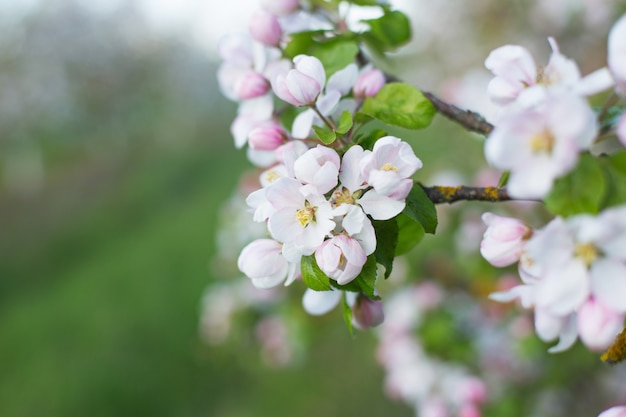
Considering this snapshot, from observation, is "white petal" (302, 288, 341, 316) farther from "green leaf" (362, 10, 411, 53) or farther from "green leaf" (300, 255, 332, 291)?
"green leaf" (362, 10, 411, 53)

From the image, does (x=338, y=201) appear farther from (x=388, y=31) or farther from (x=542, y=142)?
(x=388, y=31)

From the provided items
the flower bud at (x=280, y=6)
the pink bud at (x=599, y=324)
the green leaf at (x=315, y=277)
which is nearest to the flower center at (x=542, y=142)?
the pink bud at (x=599, y=324)

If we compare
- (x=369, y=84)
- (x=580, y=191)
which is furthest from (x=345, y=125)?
(x=580, y=191)

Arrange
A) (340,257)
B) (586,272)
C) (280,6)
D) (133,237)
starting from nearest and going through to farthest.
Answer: (586,272) < (340,257) < (280,6) < (133,237)

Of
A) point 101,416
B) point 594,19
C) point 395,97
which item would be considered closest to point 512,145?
point 395,97

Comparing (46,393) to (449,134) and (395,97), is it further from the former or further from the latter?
(395,97)

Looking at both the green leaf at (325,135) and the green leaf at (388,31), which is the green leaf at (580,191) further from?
the green leaf at (388,31)

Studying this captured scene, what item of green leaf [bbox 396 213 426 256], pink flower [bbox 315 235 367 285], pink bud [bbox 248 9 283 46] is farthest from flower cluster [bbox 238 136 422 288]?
pink bud [bbox 248 9 283 46]
